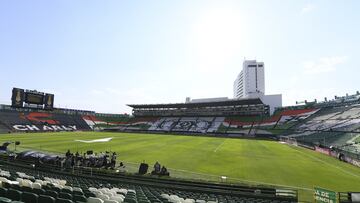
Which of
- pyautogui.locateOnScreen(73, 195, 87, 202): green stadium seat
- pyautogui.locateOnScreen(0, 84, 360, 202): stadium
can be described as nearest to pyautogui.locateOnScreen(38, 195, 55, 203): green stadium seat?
pyautogui.locateOnScreen(0, 84, 360, 202): stadium

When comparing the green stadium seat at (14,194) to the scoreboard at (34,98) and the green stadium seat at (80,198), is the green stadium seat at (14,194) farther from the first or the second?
the scoreboard at (34,98)

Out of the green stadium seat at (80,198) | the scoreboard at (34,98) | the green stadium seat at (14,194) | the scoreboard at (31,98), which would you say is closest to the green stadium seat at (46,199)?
the green stadium seat at (14,194)

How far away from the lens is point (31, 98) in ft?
286

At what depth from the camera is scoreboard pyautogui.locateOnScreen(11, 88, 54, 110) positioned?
8256 cm

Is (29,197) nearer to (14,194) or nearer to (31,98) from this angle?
(14,194)

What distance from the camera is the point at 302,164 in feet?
107

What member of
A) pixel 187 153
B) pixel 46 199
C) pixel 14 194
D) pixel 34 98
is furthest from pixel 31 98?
pixel 46 199

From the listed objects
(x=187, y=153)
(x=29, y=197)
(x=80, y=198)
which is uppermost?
(x=29, y=197)

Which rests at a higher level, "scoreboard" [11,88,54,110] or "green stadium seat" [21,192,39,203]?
"scoreboard" [11,88,54,110]

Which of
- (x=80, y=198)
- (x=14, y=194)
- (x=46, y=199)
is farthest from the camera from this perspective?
(x=80, y=198)

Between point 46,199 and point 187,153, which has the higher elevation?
point 46,199

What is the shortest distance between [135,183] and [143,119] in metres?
105

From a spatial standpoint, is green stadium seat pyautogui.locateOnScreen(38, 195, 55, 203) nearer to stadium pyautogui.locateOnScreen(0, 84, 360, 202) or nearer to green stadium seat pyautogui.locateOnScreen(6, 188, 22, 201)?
stadium pyautogui.locateOnScreen(0, 84, 360, 202)

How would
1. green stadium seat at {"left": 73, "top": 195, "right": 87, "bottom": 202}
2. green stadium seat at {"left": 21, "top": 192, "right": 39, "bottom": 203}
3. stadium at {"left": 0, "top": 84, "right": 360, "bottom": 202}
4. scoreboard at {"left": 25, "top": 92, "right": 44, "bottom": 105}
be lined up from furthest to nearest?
scoreboard at {"left": 25, "top": 92, "right": 44, "bottom": 105}
stadium at {"left": 0, "top": 84, "right": 360, "bottom": 202}
green stadium seat at {"left": 73, "top": 195, "right": 87, "bottom": 202}
green stadium seat at {"left": 21, "top": 192, "right": 39, "bottom": 203}
